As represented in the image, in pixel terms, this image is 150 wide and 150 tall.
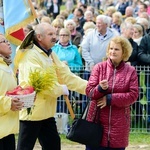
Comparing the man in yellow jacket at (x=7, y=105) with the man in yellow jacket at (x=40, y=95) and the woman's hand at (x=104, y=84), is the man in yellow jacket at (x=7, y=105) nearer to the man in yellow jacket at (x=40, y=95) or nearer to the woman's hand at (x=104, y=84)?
the man in yellow jacket at (x=40, y=95)

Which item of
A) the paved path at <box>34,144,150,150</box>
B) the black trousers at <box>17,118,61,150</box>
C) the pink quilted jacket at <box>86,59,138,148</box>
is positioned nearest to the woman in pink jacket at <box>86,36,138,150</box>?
the pink quilted jacket at <box>86,59,138,148</box>

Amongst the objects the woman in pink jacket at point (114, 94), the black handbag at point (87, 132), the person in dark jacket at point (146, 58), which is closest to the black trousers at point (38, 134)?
the black handbag at point (87, 132)

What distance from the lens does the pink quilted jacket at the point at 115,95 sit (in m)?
7.90

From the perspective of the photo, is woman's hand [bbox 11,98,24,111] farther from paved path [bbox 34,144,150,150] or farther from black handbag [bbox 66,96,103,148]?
paved path [bbox 34,144,150,150]

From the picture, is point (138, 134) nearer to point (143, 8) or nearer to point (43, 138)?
point (43, 138)

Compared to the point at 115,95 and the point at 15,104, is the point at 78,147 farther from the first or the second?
the point at 15,104

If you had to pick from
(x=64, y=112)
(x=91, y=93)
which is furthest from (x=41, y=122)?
(x=64, y=112)

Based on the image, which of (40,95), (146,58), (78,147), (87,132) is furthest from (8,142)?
(146,58)

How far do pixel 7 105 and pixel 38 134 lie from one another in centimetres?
153

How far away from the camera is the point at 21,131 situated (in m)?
8.25

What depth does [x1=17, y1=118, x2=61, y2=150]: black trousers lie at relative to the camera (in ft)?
26.9

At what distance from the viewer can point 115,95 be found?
7852 mm

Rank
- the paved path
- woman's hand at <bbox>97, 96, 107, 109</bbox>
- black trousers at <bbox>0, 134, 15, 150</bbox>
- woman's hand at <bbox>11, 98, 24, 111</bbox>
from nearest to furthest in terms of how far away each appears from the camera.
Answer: woman's hand at <bbox>11, 98, 24, 111</bbox> → black trousers at <bbox>0, 134, 15, 150</bbox> → woman's hand at <bbox>97, 96, 107, 109</bbox> → the paved path

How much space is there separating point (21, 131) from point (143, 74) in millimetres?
3618
